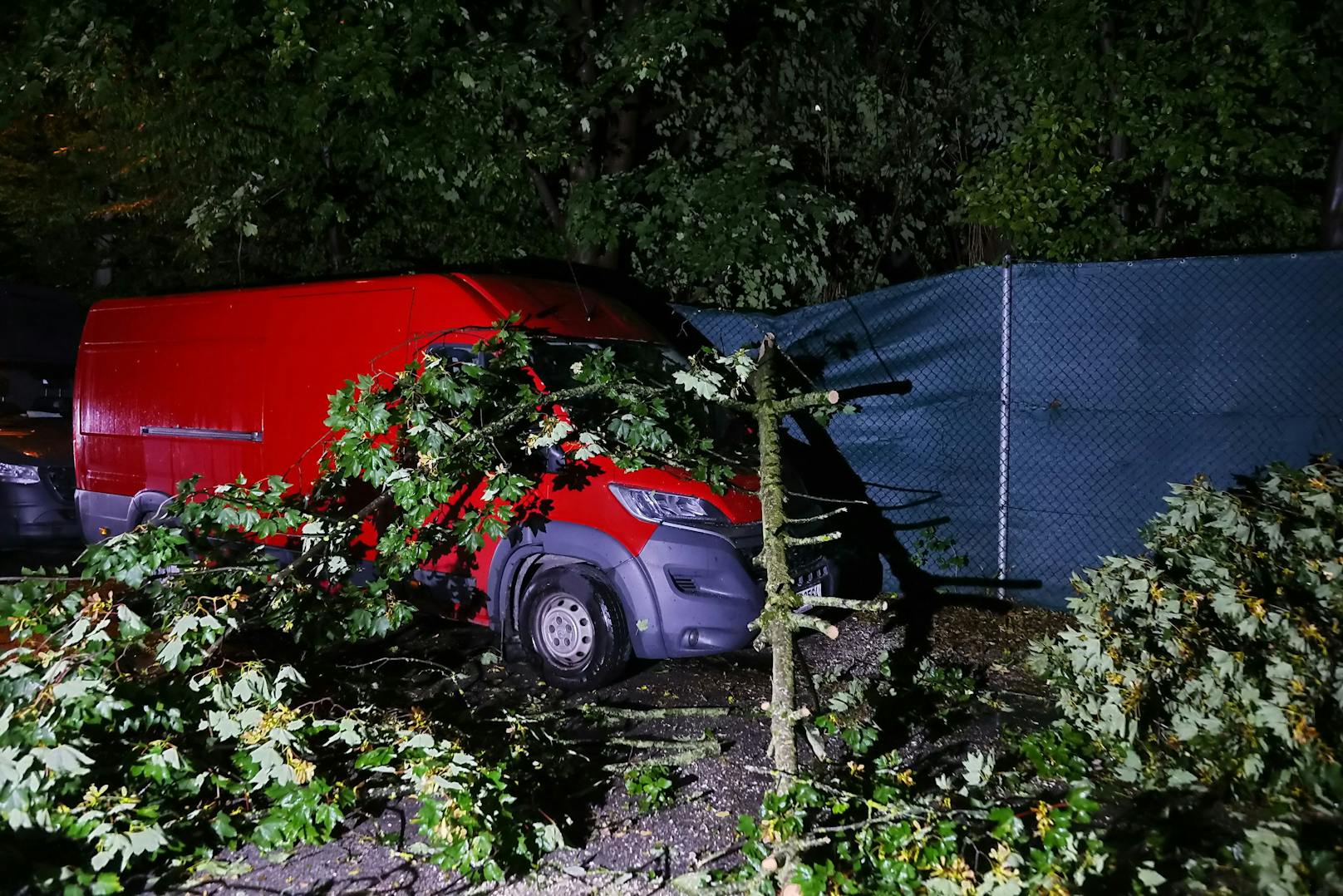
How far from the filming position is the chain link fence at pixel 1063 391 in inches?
198

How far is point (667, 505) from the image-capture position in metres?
4.73

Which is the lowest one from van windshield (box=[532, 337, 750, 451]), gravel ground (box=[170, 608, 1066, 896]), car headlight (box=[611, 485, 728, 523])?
gravel ground (box=[170, 608, 1066, 896])

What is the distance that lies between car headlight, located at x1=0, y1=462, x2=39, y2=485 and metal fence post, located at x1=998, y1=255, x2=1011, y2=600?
7.94 m

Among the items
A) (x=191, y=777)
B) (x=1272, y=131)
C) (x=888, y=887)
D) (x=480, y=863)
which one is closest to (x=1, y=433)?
(x=191, y=777)

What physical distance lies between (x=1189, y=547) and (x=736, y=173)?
4.89m

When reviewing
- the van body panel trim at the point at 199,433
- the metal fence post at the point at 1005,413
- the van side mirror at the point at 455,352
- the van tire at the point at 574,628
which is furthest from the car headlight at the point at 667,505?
the van body panel trim at the point at 199,433

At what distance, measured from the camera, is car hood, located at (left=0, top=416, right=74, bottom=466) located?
26.2 feet

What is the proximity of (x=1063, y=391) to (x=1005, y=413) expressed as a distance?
0.37 metres

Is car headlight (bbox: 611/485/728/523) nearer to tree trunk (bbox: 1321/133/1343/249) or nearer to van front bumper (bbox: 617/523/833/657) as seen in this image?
van front bumper (bbox: 617/523/833/657)

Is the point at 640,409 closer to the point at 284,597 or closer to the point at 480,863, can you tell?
the point at 284,597

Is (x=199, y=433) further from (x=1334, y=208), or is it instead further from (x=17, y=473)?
(x=1334, y=208)

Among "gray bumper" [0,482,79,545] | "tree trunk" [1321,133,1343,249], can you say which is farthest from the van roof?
"tree trunk" [1321,133,1343,249]

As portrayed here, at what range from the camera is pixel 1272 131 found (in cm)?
764

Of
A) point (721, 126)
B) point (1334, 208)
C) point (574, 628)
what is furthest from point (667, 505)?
point (721, 126)
